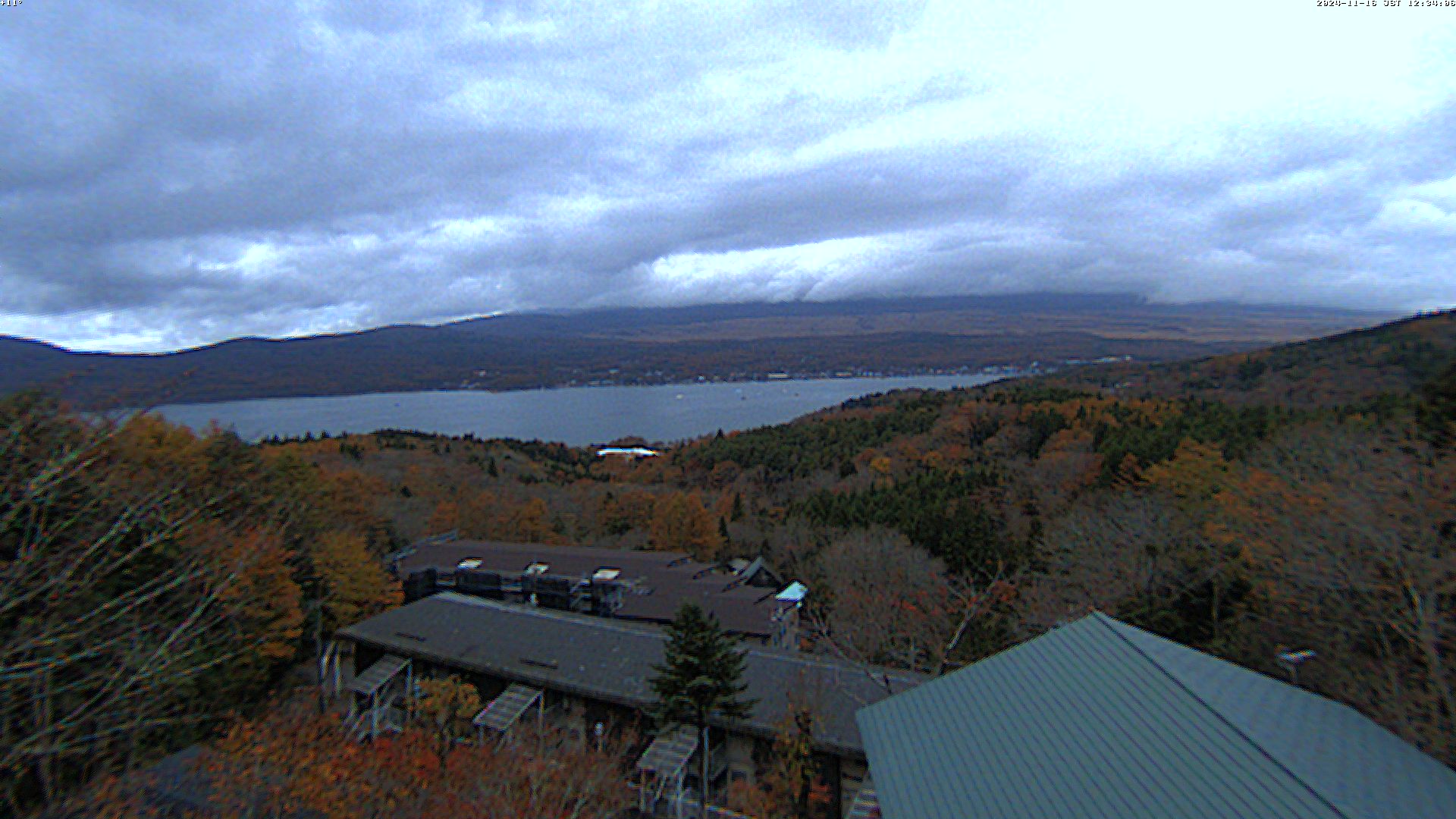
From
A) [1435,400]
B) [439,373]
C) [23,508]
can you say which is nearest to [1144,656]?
[1435,400]

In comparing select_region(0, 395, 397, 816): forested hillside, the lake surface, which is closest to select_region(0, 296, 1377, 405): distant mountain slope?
the lake surface

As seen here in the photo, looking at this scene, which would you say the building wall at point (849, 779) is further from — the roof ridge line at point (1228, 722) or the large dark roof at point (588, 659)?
the roof ridge line at point (1228, 722)

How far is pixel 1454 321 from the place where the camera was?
72.0ft

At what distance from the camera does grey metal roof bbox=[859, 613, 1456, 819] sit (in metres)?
4.82

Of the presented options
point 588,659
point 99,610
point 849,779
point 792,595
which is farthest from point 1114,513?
point 99,610

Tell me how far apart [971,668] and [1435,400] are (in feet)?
30.1

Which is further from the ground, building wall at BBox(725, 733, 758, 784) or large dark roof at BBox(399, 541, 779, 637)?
building wall at BBox(725, 733, 758, 784)

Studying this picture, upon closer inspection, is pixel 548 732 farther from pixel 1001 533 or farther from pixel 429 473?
pixel 429 473

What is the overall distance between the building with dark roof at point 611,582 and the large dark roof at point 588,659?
134 inches

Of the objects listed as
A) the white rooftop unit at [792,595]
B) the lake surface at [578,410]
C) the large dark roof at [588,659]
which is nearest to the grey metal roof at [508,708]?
the large dark roof at [588,659]

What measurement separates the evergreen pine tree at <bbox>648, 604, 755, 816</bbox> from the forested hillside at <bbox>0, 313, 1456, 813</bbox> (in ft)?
11.2

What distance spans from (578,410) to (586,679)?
107 meters

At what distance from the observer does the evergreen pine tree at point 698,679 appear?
32.1 feet

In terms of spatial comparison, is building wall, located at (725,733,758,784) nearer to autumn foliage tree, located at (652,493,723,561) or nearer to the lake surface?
autumn foliage tree, located at (652,493,723,561)
